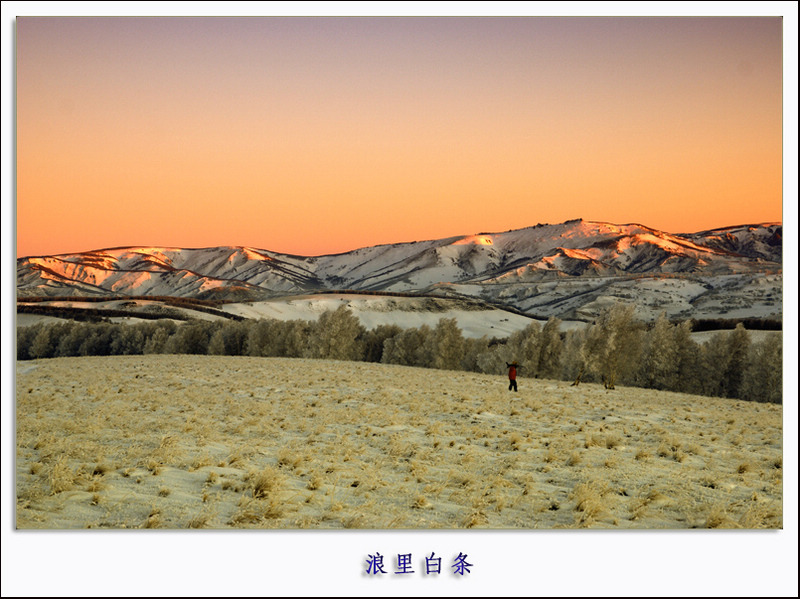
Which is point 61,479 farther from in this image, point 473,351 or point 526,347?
point 473,351

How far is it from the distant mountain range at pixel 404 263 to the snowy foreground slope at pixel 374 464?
2.51 meters

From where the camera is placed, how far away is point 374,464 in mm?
9594

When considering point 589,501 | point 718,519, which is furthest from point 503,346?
point 589,501

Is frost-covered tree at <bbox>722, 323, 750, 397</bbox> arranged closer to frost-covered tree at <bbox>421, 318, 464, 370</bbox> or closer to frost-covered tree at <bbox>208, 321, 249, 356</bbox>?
frost-covered tree at <bbox>421, 318, 464, 370</bbox>

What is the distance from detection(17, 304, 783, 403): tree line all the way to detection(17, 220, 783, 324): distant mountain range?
162 centimetres

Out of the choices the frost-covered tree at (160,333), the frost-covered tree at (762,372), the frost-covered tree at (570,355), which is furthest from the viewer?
the frost-covered tree at (570,355)

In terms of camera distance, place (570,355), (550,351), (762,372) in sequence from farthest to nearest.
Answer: (550,351) → (570,355) → (762,372)

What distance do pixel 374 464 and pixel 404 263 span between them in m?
9.72

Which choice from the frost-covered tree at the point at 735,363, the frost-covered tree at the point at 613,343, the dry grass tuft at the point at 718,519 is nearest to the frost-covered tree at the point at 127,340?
the frost-covered tree at the point at 613,343

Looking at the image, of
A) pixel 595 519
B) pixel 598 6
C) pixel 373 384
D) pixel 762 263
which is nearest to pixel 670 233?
pixel 762 263

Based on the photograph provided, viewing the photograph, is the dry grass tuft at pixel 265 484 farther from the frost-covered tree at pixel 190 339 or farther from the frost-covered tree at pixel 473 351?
the frost-covered tree at pixel 473 351

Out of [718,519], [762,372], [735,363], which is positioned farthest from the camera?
[735,363]

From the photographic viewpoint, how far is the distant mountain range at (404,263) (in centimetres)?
1214

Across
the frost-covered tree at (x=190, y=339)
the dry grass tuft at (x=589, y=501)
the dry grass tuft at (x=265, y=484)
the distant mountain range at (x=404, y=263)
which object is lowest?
the dry grass tuft at (x=589, y=501)
